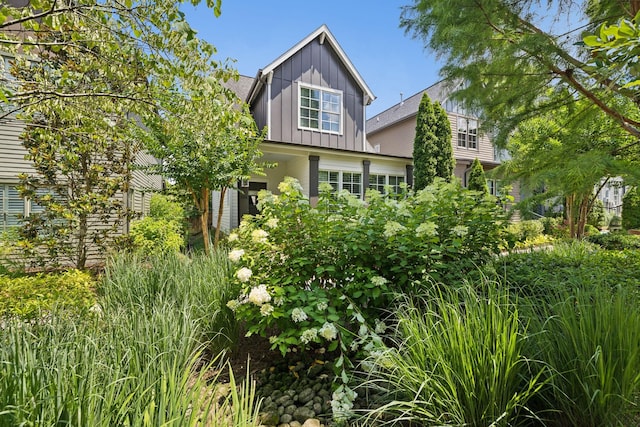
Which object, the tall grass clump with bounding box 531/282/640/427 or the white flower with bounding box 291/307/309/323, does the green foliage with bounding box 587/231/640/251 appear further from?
the white flower with bounding box 291/307/309/323

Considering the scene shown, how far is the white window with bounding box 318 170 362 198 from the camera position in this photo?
41.8 feet

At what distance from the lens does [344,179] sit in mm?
13070

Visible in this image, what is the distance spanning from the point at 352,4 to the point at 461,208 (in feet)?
19.4

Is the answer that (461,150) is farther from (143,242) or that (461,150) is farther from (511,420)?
(511,420)

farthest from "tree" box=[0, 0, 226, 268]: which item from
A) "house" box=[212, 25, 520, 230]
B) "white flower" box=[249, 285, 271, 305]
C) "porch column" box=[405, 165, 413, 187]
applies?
"porch column" box=[405, 165, 413, 187]

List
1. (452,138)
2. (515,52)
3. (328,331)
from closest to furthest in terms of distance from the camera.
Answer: (328,331)
(515,52)
(452,138)

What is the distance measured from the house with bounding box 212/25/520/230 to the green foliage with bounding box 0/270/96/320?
8.12 m

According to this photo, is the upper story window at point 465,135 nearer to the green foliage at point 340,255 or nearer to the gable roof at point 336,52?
the gable roof at point 336,52

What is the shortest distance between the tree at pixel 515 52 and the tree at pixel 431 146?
374 inches

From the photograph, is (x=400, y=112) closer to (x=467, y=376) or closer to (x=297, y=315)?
(x=297, y=315)

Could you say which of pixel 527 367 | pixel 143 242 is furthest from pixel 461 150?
pixel 527 367

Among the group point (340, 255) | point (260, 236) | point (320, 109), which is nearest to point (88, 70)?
point (260, 236)

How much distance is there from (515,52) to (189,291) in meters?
4.49

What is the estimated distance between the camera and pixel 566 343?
188cm
